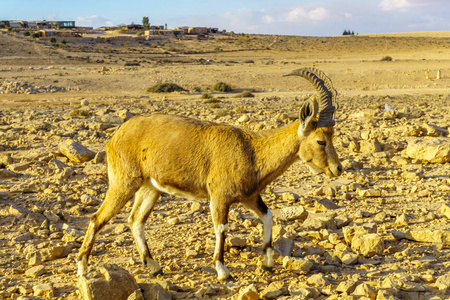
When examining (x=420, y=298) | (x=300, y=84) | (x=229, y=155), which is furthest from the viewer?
(x=300, y=84)

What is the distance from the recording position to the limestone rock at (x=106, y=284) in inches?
212

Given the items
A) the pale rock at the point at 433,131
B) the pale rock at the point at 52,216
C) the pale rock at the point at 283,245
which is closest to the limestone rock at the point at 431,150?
the pale rock at the point at 433,131

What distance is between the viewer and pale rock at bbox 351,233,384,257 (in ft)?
22.7

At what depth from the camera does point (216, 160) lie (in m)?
6.29

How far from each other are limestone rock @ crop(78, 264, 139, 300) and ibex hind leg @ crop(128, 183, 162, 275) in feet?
2.61

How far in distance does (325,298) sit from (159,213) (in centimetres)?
398

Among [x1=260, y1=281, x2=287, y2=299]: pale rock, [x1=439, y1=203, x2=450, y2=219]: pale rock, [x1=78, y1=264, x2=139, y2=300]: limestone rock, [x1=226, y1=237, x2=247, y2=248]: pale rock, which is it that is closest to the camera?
[x1=78, y1=264, x2=139, y2=300]: limestone rock

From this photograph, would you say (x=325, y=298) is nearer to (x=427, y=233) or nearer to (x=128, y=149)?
(x=427, y=233)

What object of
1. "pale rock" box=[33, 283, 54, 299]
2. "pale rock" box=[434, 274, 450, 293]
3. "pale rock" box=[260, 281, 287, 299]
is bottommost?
"pale rock" box=[33, 283, 54, 299]

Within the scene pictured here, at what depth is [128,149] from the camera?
6.52m

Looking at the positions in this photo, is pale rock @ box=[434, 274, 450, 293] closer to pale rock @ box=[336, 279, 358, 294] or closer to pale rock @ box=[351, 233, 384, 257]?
pale rock @ box=[336, 279, 358, 294]

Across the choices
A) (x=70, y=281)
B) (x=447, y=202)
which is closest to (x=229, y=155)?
(x=70, y=281)

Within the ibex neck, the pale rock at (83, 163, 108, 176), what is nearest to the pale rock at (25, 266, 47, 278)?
the ibex neck

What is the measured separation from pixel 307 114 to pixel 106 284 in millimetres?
3075
